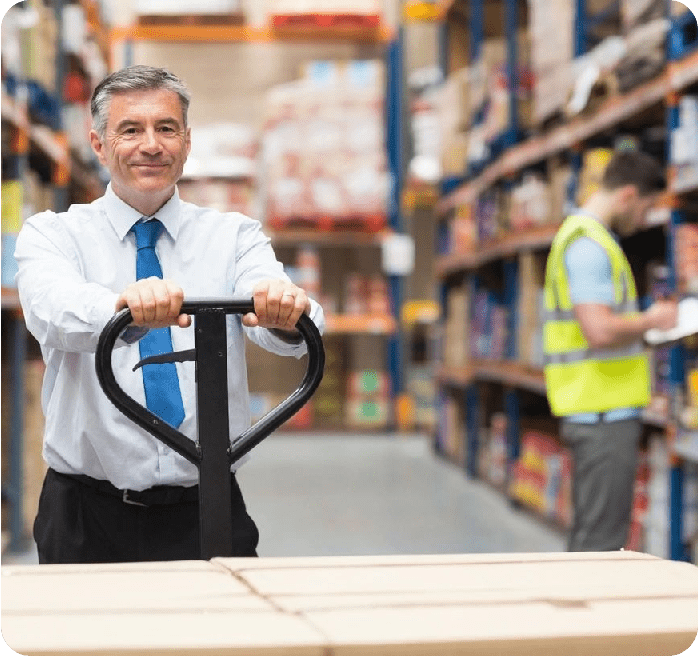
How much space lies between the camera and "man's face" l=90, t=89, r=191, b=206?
1949 mm

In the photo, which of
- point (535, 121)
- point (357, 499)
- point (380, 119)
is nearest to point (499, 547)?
point (357, 499)

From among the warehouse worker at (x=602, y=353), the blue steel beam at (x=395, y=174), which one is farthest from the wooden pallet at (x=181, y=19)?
the warehouse worker at (x=602, y=353)

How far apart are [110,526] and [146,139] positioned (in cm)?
75

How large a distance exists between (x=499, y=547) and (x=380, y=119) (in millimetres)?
4634

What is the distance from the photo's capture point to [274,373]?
9.66 meters

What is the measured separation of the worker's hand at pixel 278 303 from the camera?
5.57 feet

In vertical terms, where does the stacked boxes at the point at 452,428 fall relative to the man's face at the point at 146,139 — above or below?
below

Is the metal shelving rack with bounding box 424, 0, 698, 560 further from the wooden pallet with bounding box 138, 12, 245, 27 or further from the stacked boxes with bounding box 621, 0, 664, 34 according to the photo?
the wooden pallet with bounding box 138, 12, 245, 27

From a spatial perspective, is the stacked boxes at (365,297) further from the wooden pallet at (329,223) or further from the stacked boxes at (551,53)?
the stacked boxes at (551,53)

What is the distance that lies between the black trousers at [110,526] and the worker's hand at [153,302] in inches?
22.2

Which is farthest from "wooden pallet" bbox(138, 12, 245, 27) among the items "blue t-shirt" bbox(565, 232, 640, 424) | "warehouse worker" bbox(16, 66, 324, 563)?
"warehouse worker" bbox(16, 66, 324, 563)

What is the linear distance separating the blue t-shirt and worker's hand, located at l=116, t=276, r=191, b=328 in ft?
6.71

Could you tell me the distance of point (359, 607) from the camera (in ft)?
4.03

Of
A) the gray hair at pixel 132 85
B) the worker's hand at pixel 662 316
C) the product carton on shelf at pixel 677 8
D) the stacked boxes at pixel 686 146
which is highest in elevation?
the product carton on shelf at pixel 677 8
